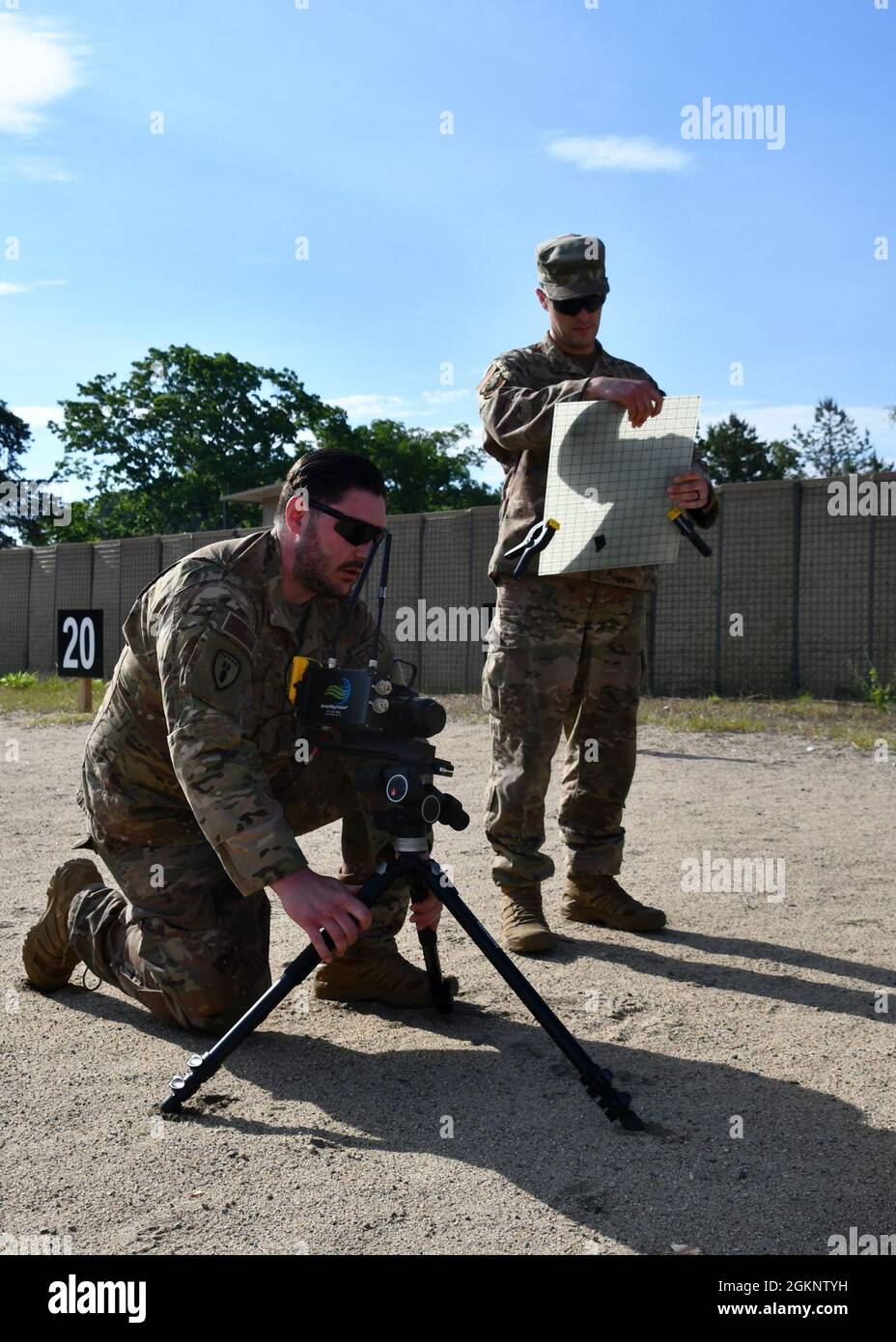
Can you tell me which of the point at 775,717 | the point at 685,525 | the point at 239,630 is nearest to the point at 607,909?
the point at 685,525

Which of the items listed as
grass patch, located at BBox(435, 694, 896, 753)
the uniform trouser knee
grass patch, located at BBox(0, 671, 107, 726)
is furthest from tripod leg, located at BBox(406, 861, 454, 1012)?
grass patch, located at BBox(0, 671, 107, 726)

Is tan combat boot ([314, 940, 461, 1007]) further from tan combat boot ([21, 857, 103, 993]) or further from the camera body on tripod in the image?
the camera body on tripod

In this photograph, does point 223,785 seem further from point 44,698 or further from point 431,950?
point 44,698

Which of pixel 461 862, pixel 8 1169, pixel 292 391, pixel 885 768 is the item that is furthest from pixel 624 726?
pixel 292 391

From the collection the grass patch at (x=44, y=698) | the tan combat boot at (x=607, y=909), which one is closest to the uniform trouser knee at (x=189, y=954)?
the tan combat boot at (x=607, y=909)

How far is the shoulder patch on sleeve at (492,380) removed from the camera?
3811 millimetres

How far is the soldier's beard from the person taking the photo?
2.83 meters

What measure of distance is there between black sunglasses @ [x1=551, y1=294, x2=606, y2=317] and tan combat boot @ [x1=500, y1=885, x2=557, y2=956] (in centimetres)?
182

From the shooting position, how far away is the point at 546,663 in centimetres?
375

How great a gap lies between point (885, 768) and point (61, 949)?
5238mm

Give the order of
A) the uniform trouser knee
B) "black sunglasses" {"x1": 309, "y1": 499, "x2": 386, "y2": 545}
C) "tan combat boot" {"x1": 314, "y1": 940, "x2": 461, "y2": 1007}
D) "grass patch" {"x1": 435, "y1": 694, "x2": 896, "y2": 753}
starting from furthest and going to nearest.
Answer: "grass patch" {"x1": 435, "y1": 694, "x2": 896, "y2": 753}
"tan combat boot" {"x1": 314, "y1": 940, "x2": 461, "y2": 1007}
the uniform trouser knee
"black sunglasses" {"x1": 309, "y1": 499, "x2": 386, "y2": 545}

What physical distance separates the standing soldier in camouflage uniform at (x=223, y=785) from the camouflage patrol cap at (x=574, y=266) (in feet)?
4.27

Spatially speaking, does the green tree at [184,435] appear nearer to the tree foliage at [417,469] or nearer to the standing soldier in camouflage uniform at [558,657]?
the tree foliage at [417,469]

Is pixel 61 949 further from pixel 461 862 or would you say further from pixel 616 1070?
pixel 461 862
